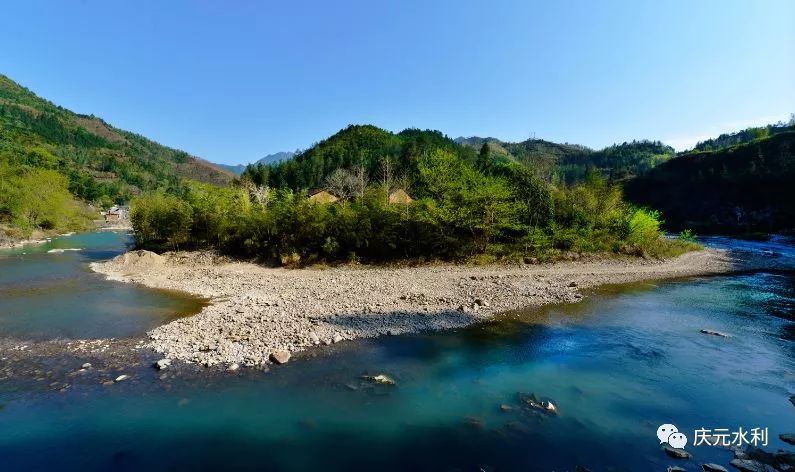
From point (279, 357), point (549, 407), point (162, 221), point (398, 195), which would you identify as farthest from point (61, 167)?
point (549, 407)

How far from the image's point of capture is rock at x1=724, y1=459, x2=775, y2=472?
6078mm

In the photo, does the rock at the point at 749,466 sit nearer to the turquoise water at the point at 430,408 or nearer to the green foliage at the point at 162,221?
the turquoise water at the point at 430,408

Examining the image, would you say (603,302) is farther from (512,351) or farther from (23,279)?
(23,279)

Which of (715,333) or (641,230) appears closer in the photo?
(715,333)

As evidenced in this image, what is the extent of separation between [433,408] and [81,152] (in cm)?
15592

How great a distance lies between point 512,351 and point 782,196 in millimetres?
58303

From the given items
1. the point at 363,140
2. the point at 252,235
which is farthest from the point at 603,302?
the point at 363,140

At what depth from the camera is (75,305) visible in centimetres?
1582

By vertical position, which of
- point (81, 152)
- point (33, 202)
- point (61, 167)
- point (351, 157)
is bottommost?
point (33, 202)

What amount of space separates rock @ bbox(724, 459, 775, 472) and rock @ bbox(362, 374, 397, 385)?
6128 millimetres

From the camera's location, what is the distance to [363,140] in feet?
307

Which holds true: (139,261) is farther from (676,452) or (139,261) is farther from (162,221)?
(676,452)

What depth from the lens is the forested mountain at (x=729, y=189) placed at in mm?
47781

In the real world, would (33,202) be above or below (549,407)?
above
